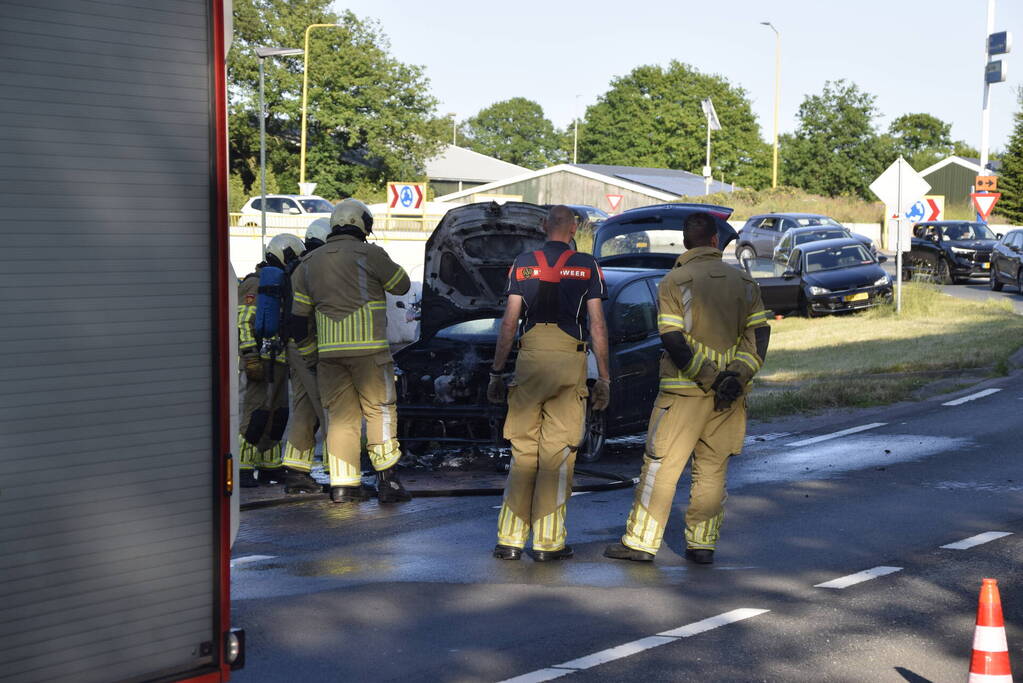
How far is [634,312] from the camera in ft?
38.3

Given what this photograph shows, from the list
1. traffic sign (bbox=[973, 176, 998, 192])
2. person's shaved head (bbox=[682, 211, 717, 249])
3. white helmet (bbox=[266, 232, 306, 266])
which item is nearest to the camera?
person's shaved head (bbox=[682, 211, 717, 249])

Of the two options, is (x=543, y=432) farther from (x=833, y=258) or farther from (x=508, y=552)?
(x=833, y=258)

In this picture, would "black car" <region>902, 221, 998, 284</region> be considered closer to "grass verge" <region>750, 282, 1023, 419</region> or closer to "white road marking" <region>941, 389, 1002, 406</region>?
"grass verge" <region>750, 282, 1023, 419</region>

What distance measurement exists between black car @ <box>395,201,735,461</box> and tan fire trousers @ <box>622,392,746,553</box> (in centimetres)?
333

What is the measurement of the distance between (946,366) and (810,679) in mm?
12908

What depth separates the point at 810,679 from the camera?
17.6ft

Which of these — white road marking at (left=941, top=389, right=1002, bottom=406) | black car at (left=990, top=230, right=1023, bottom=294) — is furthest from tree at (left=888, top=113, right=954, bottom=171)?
white road marking at (left=941, top=389, right=1002, bottom=406)

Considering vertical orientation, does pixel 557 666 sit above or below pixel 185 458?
below

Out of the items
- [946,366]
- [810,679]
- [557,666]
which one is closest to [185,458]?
[557,666]

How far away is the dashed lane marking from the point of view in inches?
213

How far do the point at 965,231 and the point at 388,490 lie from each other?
96.8 feet

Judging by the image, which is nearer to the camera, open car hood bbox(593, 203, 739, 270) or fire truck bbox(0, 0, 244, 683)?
fire truck bbox(0, 0, 244, 683)

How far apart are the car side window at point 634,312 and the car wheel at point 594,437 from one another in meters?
0.74

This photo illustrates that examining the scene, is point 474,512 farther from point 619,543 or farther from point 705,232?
point 705,232
